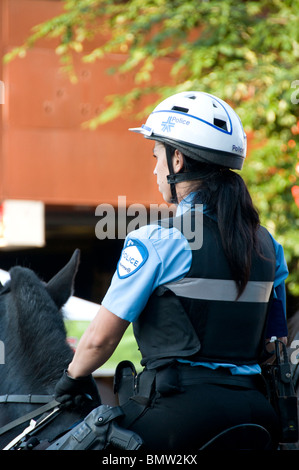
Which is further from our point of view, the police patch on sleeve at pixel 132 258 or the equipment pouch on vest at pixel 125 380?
the equipment pouch on vest at pixel 125 380

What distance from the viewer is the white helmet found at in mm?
2695

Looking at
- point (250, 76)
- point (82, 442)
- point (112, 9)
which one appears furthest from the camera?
point (112, 9)

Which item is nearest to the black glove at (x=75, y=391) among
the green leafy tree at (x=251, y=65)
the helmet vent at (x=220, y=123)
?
the helmet vent at (x=220, y=123)

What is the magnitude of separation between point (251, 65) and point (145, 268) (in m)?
6.34

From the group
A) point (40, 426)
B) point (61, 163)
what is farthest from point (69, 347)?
point (61, 163)

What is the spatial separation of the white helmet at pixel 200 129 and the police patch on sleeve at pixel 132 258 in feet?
1.46

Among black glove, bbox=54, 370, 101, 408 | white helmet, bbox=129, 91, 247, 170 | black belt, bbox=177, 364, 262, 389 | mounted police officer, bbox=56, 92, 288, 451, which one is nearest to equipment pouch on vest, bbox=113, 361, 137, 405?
mounted police officer, bbox=56, 92, 288, 451

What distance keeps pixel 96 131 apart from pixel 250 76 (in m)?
4.54

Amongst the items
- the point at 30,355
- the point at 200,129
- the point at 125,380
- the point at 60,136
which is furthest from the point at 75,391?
the point at 60,136

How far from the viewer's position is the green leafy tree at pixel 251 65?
788cm

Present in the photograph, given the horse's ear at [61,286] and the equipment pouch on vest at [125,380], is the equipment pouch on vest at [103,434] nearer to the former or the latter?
the equipment pouch on vest at [125,380]

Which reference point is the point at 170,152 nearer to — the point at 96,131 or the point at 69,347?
the point at 69,347

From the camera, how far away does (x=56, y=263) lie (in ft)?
44.7

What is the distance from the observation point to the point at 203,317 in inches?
96.4
